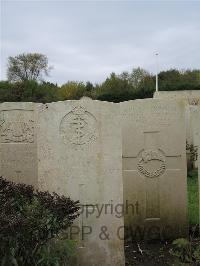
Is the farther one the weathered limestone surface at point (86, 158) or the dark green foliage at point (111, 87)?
the dark green foliage at point (111, 87)

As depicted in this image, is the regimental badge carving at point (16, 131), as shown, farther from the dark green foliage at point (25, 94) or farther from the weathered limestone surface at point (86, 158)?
the dark green foliage at point (25, 94)

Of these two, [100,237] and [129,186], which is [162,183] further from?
[100,237]

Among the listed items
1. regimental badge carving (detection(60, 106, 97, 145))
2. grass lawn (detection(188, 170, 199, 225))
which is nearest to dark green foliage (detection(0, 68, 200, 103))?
grass lawn (detection(188, 170, 199, 225))

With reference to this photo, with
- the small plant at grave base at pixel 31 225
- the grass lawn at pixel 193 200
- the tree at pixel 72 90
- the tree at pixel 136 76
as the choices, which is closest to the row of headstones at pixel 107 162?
the small plant at grave base at pixel 31 225

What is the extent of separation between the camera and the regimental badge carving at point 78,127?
4.51 meters

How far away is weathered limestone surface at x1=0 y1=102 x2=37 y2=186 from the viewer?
6875 millimetres

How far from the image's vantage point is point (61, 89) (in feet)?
134

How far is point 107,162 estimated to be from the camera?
4.50 m

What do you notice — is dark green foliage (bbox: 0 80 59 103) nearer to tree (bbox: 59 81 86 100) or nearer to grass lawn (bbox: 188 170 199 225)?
tree (bbox: 59 81 86 100)

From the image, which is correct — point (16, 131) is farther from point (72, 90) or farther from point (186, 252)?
point (72, 90)

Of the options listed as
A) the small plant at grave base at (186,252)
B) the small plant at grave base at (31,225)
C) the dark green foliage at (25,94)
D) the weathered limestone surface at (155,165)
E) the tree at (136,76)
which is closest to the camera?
the small plant at grave base at (31,225)

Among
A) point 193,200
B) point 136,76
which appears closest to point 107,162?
point 193,200

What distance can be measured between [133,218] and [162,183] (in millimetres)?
603

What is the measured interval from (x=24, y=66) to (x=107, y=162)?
4004 centimetres
